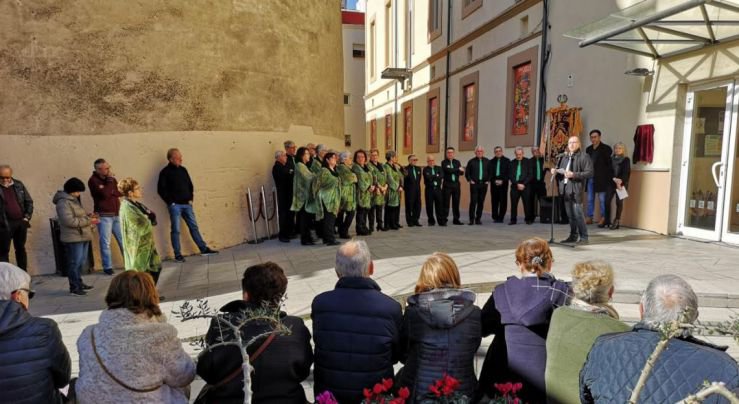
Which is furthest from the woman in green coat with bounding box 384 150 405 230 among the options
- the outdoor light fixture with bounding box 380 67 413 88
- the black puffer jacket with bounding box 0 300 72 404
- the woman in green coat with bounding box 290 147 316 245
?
the outdoor light fixture with bounding box 380 67 413 88

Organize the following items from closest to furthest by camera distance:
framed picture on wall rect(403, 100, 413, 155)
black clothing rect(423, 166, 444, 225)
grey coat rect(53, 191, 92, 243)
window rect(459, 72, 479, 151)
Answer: grey coat rect(53, 191, 92, 243) → black clothing rect(423, 166, 444, 225) → window rect(459, 72, 479, 151) → framed picture on wall rect(403, 100, 413, 155)

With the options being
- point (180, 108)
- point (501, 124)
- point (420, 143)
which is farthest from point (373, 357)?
point (420, 143)

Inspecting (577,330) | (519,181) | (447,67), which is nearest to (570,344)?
(577,330)

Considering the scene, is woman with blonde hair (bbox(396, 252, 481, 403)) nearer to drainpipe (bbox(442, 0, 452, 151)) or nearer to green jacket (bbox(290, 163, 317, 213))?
green jacket (bbox(290, 163, 317, 213))

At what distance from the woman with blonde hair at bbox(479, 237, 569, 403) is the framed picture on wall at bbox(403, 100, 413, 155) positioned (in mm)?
18139

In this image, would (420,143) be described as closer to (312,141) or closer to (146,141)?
(312,141)

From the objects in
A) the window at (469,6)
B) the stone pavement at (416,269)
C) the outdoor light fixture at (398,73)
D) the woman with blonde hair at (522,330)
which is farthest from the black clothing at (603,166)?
the outdoor light fixture at (398,73)

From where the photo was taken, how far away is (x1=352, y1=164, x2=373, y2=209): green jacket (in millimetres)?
9211

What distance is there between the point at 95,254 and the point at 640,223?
360 inches

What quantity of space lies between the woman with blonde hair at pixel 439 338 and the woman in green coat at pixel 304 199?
20.2 feet

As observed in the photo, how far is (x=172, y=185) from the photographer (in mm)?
7793

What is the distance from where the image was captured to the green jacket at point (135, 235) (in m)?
5.18

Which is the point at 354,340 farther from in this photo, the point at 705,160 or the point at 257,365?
the point at 705,160

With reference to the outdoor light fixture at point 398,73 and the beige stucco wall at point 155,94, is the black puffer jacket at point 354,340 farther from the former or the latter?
the outdoor light fixture at point 398,73
